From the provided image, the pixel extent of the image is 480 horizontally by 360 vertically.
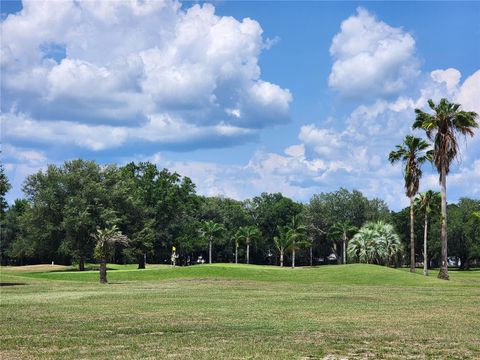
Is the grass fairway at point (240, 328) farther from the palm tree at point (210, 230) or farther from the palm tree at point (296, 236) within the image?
the palm tree at point (210, 230)

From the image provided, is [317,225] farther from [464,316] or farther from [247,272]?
[464,316]

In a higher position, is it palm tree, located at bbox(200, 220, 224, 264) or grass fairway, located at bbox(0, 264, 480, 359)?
palm tree, located at bbox(200, 220, 224, 264)

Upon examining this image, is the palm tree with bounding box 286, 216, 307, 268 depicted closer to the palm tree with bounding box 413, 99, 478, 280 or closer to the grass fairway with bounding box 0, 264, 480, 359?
the palm tree with bounding box 413, 99, 478, 280

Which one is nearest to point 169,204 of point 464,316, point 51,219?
point 51,219

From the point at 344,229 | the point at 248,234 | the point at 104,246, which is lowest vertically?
the point at 104,246

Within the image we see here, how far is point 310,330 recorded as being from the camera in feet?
61.8

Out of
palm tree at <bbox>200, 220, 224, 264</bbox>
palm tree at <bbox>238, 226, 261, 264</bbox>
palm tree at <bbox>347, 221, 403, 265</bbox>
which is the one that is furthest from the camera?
palm tree at <bbox>238, 226, 261, 264</bbox>

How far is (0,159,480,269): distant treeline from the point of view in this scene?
264 ft

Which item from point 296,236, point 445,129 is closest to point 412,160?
point 445,129

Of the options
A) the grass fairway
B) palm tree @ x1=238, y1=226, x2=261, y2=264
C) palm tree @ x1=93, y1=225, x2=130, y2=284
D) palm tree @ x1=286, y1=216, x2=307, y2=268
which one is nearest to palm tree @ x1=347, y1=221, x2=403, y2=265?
palm tree @ x1=286, y1=216, x2=307, y2=268

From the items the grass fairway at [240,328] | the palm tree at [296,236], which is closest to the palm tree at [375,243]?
the palm tree at [296,236]

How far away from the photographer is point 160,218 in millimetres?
101250

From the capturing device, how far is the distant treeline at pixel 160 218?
80.6 m

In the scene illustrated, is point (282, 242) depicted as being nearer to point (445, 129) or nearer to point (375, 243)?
point (375, 243)
